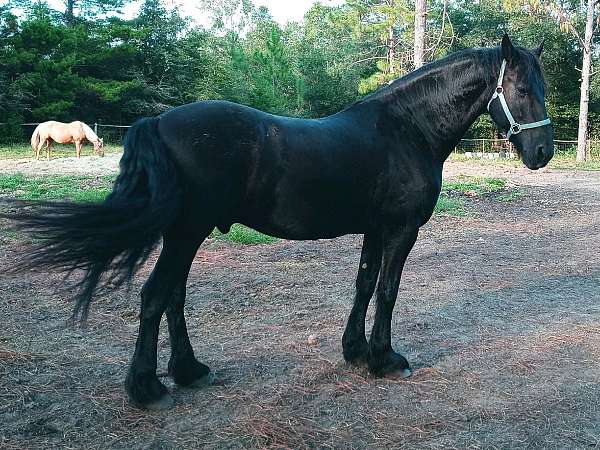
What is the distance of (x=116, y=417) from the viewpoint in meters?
2.78

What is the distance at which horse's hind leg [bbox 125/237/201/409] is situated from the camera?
9.46 feet

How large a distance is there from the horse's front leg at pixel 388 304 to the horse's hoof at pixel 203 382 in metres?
1.01

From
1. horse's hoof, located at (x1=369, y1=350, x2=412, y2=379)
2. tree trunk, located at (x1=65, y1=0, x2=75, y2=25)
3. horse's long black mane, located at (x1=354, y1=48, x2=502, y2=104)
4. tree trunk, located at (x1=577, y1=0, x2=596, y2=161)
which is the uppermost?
tree trunk, located at (x1=65, y1=0, x2=75, y2=25)

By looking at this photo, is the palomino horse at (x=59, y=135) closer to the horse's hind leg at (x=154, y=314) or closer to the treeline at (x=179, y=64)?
the treeline at (x=179, y=64)

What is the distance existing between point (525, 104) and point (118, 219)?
2478 mm

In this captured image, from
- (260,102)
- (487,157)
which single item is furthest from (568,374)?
(260,102)

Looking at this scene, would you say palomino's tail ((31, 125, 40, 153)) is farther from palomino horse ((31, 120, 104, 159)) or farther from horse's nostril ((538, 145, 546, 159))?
horse's nostril ((538, 145, 546, 159))

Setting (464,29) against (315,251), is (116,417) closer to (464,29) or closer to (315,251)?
(315,251)

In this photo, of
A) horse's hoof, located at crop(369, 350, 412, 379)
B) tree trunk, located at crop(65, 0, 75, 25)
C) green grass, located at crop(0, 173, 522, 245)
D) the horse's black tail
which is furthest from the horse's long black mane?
tree trunk, located at crop(65, 0, 75, 25)

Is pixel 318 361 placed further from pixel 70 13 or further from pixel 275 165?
pixel 70 13

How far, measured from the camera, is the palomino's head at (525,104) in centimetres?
328

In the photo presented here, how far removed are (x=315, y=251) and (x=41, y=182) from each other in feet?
25.1

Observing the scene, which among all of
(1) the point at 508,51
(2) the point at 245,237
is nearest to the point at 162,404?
(1) the point at 508,51

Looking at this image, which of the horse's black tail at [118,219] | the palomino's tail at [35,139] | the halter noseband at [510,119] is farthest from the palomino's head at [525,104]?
the palomino's tail at [35,139]
